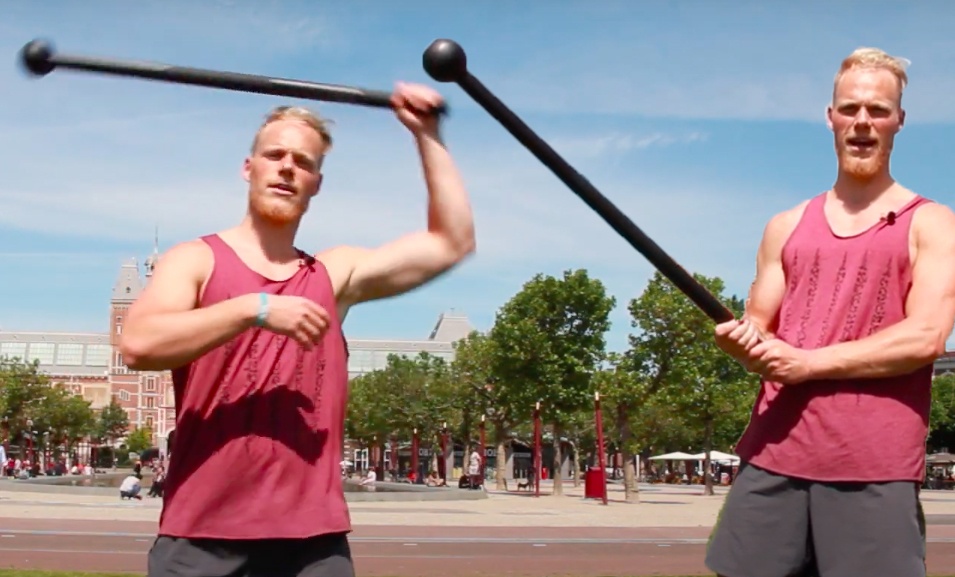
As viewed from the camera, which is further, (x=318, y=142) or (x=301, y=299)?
(x=318, y=142)

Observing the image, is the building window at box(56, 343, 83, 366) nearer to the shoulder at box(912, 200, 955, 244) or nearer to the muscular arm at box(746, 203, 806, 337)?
the muscular arm at box(746, 203, 806, 337)

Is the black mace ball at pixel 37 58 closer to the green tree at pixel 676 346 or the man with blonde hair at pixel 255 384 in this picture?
the man with blonde hair at pixel 255 384

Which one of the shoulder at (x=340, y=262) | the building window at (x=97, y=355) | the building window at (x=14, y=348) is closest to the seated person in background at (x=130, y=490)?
the shoulder at (x=340, y=262)

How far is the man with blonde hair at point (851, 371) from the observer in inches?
141

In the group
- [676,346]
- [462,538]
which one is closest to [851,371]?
[462,538]

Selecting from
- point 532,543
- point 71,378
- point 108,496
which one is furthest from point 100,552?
point 71,378

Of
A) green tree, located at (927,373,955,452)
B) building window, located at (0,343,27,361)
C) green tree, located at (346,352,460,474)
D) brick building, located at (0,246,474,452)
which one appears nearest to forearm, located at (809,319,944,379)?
green tree, located at (346,352,460,474)

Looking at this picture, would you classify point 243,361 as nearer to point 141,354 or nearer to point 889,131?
point 141,354

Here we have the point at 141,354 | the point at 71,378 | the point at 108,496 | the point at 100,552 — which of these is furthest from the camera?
the point at 71,378

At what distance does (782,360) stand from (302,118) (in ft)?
5.00

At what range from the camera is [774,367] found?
143 inches

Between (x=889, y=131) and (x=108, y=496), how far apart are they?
34.2m

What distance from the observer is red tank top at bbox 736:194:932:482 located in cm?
360

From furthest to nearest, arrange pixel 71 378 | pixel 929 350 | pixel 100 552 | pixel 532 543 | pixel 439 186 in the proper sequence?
pixel 71 378 < pixel 532 543 < pixel 100 552 < pixel 439 186 < pixel 929 350
